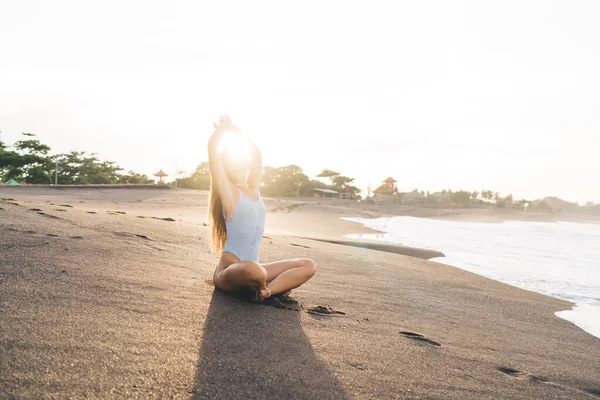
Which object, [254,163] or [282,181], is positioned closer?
[254,163]

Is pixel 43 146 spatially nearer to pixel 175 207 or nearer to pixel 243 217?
pixel 175 207

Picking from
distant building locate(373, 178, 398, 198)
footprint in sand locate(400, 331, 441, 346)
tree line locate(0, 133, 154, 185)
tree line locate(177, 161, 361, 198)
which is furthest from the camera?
distant building locate(373, 178, 398, 198)

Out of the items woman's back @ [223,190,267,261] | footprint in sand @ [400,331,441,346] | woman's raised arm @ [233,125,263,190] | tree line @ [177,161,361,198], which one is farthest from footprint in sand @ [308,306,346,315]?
tree line @ [177,161,361,198]

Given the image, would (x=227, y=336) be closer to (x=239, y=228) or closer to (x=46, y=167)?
(x=239, y=228)

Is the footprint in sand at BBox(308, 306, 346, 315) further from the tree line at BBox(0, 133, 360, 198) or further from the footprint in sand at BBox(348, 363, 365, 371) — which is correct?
the tree line at BBox(0, 133, 360, 198)

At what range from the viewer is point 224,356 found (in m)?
2.07

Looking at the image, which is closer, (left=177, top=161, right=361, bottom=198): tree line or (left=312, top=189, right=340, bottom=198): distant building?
(left=177, top=161, right=361, bottom=198): tree line

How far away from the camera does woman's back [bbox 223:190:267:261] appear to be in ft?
10.8

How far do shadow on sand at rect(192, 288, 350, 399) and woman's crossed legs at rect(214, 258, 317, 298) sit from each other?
0.27 meters

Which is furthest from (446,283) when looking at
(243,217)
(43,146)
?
(43,146)

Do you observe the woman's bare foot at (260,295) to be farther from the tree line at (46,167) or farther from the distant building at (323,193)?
the distant building at (323,193)

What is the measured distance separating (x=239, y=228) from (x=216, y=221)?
33 centimetres

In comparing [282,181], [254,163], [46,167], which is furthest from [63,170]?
[254,163]

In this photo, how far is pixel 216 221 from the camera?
139 inches
